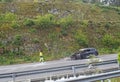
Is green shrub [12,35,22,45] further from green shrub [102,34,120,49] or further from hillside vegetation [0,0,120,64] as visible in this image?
green shrub [102,34,120,49]

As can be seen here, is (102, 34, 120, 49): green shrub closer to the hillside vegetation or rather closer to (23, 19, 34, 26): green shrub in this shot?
Result: the hillside vegetation

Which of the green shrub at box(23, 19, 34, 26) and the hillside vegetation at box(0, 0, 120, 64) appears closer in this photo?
the hillside vegetation at box(0, 0, 120, 64)

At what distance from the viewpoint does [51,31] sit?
4362cm

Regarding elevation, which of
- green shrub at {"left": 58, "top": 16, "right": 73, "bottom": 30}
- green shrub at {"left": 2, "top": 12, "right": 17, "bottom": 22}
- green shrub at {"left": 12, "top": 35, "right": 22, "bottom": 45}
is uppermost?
green shrub at {"left": 2, "top": 12, "right": 17, "bottom": 22}

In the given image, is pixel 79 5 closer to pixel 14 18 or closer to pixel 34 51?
pixel 14 18

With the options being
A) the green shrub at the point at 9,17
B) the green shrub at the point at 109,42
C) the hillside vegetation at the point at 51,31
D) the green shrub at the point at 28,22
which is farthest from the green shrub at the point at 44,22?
the green shrub at the point at 109,42

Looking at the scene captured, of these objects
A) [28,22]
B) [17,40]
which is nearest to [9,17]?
[28,22]

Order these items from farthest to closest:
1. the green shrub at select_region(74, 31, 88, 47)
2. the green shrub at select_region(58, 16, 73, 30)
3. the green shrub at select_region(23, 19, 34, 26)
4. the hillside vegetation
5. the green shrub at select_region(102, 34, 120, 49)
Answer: the green shrub at select_region(102, 34, 120, 49), the green shrub at select_region(58, 16, 73, 30), the green shrub at select_region(74, 31, 88, 47), the green shrub at select_region(23, 19, 34, 26), the hillside vegetation

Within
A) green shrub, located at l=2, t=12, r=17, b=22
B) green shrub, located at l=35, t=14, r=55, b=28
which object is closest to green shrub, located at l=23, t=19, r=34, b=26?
green shrub, located at l=35, t=14, r=55, b=28

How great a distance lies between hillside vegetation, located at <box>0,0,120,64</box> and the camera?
3884cm

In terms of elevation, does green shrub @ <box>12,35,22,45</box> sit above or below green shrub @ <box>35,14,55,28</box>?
below

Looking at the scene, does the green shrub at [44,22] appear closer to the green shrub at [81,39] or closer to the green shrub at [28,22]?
the green shrub at [28,22]

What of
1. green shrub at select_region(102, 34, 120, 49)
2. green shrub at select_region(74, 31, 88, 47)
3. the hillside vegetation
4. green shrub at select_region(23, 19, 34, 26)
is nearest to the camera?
the hillside vegetation

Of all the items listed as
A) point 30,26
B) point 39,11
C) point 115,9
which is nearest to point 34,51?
point 30,26
